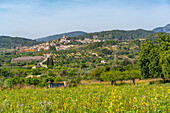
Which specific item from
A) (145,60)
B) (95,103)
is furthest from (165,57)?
(95,103)

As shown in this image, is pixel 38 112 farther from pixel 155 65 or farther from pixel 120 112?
pixel 155 65

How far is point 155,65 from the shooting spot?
21.3 meters

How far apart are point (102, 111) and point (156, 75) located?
1729 centimetres

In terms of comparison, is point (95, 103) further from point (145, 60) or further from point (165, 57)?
point (145, 60)

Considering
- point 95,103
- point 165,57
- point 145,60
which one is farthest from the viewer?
point 145,60

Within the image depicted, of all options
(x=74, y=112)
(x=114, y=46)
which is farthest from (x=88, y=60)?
(x=74, y=112)

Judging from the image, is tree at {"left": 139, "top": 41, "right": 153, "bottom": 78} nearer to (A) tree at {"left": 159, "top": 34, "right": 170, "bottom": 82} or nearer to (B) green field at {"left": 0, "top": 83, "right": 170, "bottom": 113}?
(A) tree at {"left": 159, "top": 34, "right": 170, "bottom": 82}

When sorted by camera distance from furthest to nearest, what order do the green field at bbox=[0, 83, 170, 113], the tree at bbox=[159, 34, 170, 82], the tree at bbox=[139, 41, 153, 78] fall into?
the tree at bbox=[139, 41, 153, 78]
the tree at bbox=[159, 34, 170, 82]
the green field at bbox=[0, 83, 170, 113]

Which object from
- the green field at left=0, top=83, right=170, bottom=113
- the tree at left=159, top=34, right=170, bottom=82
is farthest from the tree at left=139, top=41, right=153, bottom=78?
the green field at left=0, top=83, right=170, bottom=113

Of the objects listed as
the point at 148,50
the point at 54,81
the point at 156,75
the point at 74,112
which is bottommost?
the point at 54,81

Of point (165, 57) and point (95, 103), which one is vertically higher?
point (165, 57)

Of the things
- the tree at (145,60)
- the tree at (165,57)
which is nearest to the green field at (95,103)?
the tree at (165,57)

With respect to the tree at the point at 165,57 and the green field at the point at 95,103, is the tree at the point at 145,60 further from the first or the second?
the green field at the point at 95,103

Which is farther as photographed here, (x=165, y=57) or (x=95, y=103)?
(x=165, y=57)
